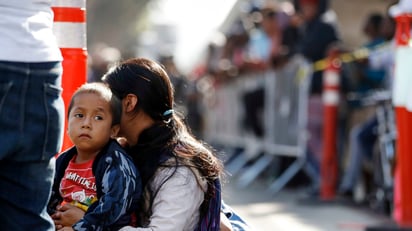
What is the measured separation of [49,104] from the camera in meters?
3.46

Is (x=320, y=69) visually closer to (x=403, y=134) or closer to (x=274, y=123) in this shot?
(x=274, y=123)

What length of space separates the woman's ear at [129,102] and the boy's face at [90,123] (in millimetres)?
103

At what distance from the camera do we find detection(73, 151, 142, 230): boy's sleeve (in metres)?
3.90

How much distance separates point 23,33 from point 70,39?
1222 mm

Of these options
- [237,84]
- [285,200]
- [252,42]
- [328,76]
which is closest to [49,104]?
[328,76]

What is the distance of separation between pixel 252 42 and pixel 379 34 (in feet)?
11.6

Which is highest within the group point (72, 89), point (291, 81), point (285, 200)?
point (72, 89)

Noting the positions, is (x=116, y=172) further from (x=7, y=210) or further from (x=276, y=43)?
(x=276, y=43)

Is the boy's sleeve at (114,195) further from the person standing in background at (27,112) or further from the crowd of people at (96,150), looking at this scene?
the person standing in background at (27,112)

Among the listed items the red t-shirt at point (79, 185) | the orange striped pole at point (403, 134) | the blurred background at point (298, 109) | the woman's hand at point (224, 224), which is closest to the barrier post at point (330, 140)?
the blurred background at point (298, 109)

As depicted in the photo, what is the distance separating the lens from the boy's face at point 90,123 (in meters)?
4.02

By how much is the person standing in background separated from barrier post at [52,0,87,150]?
3.45 feet

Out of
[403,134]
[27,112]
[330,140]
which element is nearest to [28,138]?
[27,112]

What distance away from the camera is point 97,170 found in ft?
13.2
